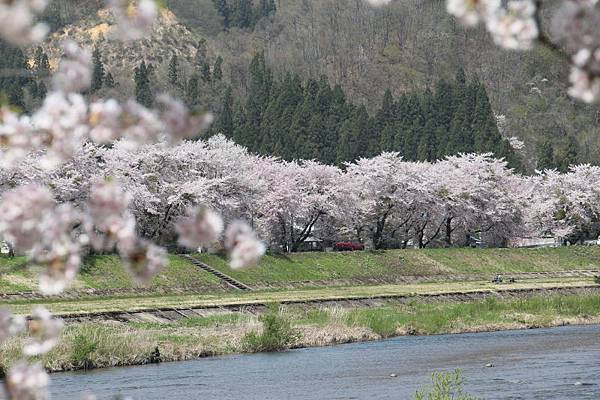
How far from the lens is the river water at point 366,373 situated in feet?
103

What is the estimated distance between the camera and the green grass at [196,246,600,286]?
76500 millimetres

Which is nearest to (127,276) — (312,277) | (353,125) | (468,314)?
(312,277)

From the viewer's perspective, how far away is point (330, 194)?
303ft

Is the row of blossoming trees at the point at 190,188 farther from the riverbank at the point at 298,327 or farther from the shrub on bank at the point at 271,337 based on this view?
the shrub on bank at the point at 271,337

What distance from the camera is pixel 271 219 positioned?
3531 inches

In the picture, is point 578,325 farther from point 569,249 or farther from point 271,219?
point 569,249

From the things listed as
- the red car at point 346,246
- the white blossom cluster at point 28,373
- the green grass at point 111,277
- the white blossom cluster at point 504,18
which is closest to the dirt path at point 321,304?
the green grass at point 111,277

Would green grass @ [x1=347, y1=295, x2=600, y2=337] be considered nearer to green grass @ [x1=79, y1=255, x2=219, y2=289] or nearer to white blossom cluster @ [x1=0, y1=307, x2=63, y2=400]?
green grass @ [x1=79, y1=255, x2=219, y2=289]

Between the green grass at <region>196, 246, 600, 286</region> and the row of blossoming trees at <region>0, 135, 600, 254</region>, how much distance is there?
5580 millimetres

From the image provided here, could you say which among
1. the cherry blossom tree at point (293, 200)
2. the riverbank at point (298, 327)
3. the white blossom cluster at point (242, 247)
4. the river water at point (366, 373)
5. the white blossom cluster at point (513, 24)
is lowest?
the river water at point (366, 373)

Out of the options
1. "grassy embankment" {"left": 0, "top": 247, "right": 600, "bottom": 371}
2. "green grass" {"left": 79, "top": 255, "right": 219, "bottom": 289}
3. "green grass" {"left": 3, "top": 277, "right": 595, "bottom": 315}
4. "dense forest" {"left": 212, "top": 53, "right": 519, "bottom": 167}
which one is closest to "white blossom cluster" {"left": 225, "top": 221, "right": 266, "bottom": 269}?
"grassy embankment" {"left": 0, "top": 247, "right": 600, "bottom": 371}

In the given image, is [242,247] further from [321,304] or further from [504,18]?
[321,304]

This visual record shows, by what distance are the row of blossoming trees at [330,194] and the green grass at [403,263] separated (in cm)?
558

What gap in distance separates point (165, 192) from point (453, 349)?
39.1 m
